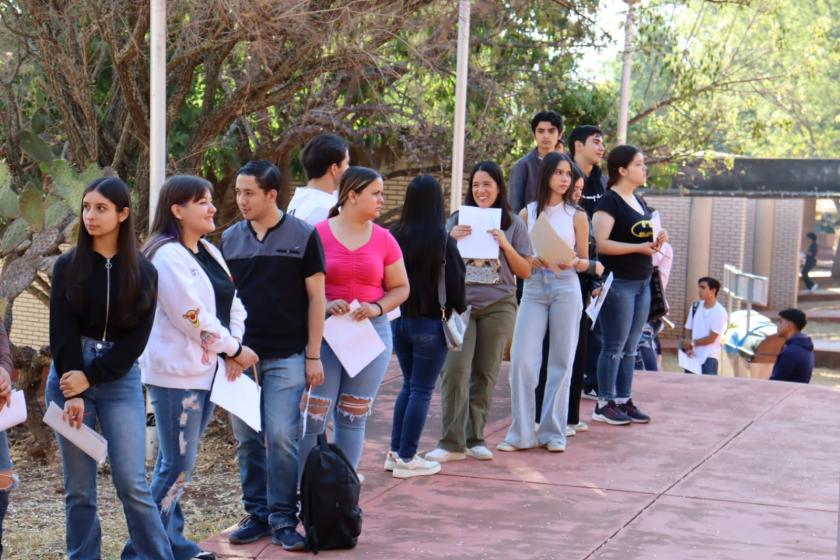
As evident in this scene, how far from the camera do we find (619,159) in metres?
8.27

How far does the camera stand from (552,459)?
779 centimetres

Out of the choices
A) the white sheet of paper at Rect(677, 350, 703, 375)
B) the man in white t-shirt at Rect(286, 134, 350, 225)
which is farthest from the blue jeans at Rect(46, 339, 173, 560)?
the white sheet of paper at Rect(677, 350, 703, 375)

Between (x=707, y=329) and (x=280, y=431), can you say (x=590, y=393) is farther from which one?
(x=707, y=329)

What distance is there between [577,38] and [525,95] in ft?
5.41

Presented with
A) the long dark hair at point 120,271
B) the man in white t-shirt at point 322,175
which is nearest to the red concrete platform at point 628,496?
the long dark hair at point 120,271

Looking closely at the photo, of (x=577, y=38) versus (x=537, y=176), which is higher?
(x=577, y=38)

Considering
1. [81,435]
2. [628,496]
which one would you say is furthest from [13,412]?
[628,496]

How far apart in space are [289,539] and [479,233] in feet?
7.92

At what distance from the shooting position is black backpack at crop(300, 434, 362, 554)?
5582mm

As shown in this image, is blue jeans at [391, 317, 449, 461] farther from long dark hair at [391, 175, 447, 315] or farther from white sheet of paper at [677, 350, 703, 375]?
white sheet of paper at [677, 350, 703, 375]

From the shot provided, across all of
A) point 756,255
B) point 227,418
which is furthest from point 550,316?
point 756,255

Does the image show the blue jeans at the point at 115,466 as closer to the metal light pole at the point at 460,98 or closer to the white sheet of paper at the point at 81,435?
the white sheet of paper at the point at 81,435

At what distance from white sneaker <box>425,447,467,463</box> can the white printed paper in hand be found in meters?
1.66

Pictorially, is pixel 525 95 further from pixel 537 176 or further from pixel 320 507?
pixel 320 507
